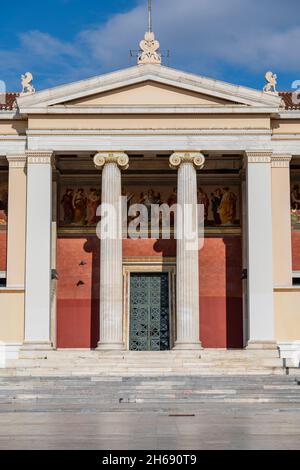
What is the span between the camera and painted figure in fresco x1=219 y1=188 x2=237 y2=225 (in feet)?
110

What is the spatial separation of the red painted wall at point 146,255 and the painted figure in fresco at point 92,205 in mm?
691

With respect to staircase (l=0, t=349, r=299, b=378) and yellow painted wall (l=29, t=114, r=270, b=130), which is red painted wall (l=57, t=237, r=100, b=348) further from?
yellow painted wall (l=29, t=114, r=270, b=130)

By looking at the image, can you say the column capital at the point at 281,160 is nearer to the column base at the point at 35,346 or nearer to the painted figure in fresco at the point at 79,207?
the painted figure in fresco at the point at 79,207

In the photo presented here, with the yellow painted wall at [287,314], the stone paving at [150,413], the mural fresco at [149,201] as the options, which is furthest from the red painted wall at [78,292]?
the stone paving at [150,413]

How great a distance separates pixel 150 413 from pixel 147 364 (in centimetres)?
742

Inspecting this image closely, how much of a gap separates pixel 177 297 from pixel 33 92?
8367 millimetres

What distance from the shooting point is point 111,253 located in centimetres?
3034

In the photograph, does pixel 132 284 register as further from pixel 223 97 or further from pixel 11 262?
pixel 223 97

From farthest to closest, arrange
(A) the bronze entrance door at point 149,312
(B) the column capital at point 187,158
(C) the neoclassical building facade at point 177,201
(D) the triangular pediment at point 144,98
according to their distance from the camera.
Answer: (A) the bronze entrance door at point 149,312, (D) the triangular pediment at point 144,98, (B) the column capital at point 187,158, (C) the neoclassical building facade at point 177,201

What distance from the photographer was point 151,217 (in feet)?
110

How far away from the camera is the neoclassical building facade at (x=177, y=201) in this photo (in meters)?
30.1
